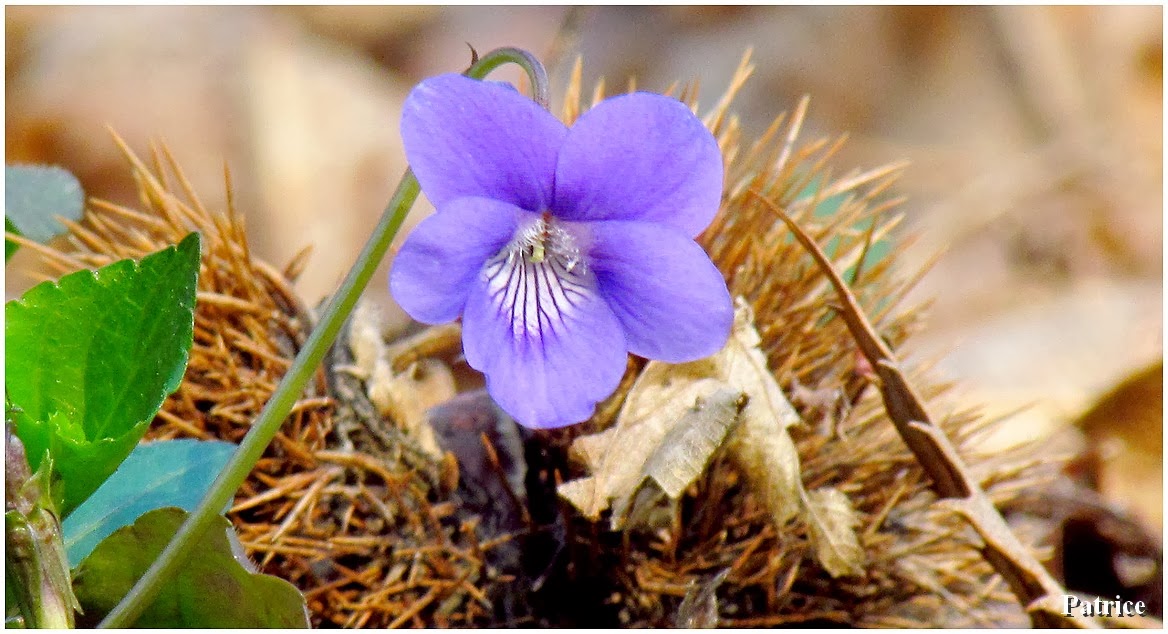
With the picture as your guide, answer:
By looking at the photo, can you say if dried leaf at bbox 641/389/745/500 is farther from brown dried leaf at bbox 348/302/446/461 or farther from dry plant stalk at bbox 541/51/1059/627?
brown dried leaf at bbox 348/302/446/461

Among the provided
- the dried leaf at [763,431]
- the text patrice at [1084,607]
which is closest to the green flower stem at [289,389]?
the dried leaf at [763,431]

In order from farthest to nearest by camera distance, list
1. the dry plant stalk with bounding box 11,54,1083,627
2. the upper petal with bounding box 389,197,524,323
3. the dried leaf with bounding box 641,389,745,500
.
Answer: the dry plant stalk with bounding box 11,54,1083,627, the dried leaf with bounding box 641,389,745,500, the upper petal with bounding box 389,197,524,323

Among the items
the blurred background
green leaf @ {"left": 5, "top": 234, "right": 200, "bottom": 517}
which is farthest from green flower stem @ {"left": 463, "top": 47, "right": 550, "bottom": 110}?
the blurred background

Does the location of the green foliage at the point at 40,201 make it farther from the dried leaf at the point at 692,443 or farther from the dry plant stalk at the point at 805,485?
the dried leaf at the point at 692,443

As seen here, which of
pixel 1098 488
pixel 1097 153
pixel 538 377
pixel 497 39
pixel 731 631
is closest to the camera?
pixel 538 377

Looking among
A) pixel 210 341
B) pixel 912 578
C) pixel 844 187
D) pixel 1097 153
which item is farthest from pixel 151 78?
pixel 1097 153

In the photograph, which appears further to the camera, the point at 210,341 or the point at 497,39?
the point at 497,39

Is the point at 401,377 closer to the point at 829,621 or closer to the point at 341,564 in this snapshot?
the point at 341,564
